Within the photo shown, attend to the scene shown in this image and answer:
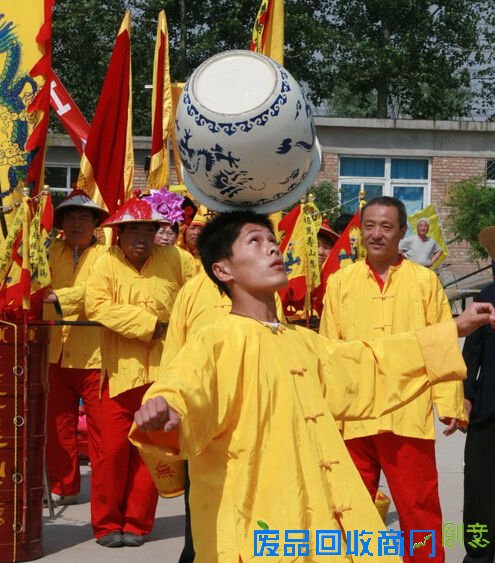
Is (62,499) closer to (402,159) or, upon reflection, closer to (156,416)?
(156,416)

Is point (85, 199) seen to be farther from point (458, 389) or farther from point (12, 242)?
point (458, 389)

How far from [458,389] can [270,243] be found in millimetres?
1856

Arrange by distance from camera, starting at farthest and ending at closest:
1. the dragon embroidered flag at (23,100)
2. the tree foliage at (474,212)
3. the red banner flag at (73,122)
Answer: the tree foliage at (474,212), the red banner flag at (73,122), the dragon embroidered flag at (23,100)

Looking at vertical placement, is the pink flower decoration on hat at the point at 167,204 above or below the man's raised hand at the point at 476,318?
above

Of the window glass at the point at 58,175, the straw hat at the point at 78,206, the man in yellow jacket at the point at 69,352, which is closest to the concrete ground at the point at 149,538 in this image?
the man in yellow jacket at the point at 69,352

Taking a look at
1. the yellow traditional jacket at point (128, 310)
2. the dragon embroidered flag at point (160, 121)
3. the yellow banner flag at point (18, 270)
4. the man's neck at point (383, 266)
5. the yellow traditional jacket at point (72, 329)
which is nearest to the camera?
the man's neck at point (383, 266)

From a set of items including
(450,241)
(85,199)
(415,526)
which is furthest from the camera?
(450,241)

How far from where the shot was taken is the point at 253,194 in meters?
4.11

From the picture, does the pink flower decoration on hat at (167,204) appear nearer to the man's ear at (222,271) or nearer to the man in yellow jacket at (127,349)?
the man in yellow jacket at (127,349)

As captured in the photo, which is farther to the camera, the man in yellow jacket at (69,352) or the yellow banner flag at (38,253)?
the man in yellow jacket at (69,352)

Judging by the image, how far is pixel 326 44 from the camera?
104 feet

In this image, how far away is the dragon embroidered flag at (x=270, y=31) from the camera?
732 cm

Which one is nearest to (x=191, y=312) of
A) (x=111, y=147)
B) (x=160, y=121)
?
(x=111, y=147)

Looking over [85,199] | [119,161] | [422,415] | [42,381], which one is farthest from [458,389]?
[119,161]
